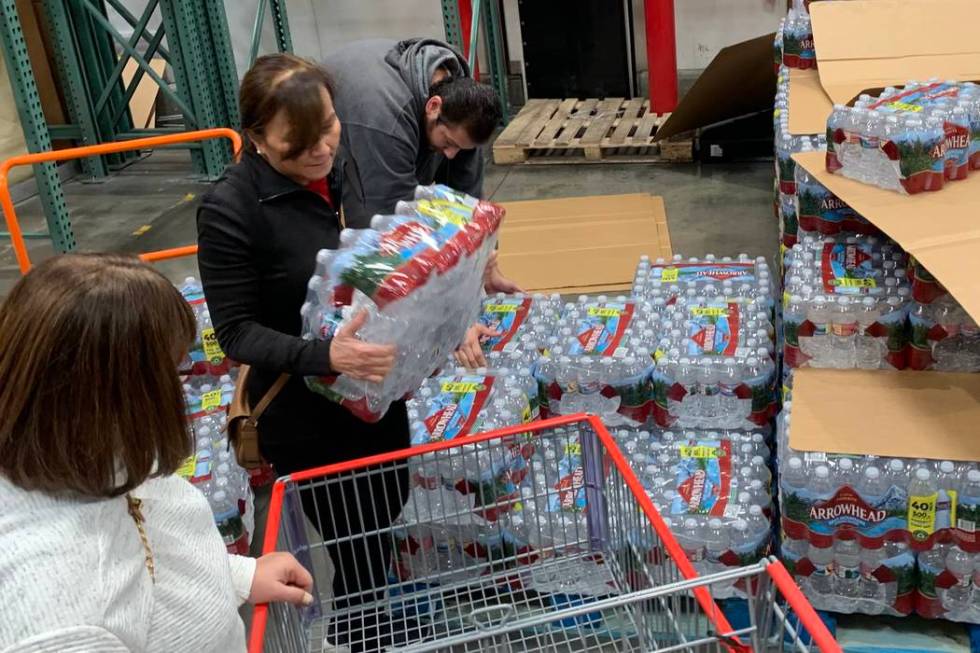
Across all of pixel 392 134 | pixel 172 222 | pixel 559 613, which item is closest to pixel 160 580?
pixel 559 613

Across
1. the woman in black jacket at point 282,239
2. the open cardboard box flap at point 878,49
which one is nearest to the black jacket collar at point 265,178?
the woman in black jacket at point 282,239

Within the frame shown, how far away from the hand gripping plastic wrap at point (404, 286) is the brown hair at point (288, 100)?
0.81 ft

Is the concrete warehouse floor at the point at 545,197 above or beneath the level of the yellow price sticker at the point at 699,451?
beneath

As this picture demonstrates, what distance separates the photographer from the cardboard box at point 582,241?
565cm

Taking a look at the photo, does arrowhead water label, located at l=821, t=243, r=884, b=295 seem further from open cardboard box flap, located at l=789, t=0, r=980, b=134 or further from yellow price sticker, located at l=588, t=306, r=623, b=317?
open cardboard box flap, located at l=789, t=0, r=980, b=134

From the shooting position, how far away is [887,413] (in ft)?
10.1

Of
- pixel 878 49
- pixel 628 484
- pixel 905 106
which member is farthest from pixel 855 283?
pixel 878 49

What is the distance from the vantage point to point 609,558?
230cm

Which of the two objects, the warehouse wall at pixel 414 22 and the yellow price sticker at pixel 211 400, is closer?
the yellow price sticker at pixel 211 400

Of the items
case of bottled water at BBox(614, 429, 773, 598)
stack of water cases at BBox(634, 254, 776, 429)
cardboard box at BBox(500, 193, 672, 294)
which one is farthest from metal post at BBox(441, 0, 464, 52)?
case of bottled water at BBox(614, 429, 773, 598)

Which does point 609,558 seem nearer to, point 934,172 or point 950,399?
point 950,399

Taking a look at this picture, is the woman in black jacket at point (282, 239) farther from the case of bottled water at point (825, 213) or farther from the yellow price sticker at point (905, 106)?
the yellow price sticker at point (905, 106)

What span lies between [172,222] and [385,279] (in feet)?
21.2

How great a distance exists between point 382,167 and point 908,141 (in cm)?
187
